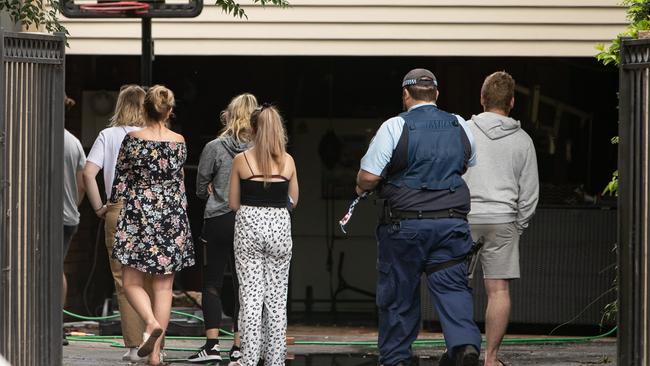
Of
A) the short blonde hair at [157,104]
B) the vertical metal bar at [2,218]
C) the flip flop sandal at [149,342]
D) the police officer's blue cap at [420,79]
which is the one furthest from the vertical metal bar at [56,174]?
the police officer's blue cap at [420,79]

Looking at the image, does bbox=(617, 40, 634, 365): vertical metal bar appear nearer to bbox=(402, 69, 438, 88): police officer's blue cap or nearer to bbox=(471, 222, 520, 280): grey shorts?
bbox=(402, 69, 438, 88): police officer's blue cap

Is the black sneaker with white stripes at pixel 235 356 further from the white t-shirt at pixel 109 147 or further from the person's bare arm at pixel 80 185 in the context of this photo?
the person's bare arm at pixel 80 185

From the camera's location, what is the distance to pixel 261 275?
758 centimetres

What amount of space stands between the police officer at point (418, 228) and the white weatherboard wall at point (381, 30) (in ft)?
11.8

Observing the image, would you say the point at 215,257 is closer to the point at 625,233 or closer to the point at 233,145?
the point at 233,145

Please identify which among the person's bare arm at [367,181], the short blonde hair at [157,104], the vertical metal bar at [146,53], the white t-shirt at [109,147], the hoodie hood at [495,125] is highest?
the vertical metal bar at [146,53]

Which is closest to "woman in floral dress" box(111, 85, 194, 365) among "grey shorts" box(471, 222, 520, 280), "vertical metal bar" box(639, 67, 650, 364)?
"grey shorts" box(471, 222, 520, 280)

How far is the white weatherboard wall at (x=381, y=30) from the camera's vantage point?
1034cm

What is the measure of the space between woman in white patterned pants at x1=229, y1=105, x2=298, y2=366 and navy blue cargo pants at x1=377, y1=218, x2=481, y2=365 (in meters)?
0.95

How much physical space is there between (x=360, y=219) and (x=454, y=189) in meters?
5.53

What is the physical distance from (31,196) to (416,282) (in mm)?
2279

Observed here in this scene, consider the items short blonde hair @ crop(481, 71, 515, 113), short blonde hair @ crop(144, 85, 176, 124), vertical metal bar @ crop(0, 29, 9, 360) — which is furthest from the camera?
short blonde hair @ crop(144, 85, 176, 124)

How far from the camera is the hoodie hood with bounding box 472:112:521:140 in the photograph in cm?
760

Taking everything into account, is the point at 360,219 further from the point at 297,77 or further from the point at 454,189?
the point at 454,189
